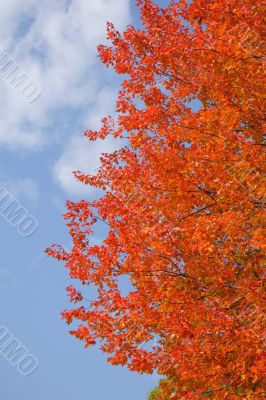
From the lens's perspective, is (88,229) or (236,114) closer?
(236,114)

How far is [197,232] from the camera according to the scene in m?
8.73

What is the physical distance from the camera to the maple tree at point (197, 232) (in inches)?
328

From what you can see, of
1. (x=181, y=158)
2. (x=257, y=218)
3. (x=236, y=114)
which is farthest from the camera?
(x=181, y=158)

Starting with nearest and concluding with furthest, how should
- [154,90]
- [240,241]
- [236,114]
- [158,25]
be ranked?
[236,114], [240,241], [154,90], [158,25]

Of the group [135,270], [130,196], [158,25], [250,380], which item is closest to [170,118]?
[130,196]

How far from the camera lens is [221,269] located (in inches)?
359

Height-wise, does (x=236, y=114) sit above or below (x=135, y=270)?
above

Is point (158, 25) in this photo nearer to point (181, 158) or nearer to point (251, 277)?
point (181, 158)

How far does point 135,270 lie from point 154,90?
5.35 metres

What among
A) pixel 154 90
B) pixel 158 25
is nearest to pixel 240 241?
pixel 154 90

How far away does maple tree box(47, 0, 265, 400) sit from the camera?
8.34 m

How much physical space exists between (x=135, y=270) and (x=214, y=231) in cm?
210

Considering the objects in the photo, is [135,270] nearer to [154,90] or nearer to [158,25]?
[154,90]

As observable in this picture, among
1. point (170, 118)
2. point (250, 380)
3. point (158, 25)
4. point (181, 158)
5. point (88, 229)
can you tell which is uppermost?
point (158, 25)
